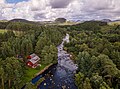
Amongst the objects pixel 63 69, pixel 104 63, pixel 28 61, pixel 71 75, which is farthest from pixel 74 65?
pixel 104 63

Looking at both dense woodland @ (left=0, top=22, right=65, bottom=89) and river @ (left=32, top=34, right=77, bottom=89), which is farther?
river @ (left=32, top=34, right=77, bottom=89)

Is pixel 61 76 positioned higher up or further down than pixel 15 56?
further down

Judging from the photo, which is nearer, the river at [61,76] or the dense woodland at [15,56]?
the dense woodland at [15,56]

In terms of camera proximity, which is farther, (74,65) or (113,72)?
(74,65)

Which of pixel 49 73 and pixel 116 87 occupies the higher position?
pixel 116 87

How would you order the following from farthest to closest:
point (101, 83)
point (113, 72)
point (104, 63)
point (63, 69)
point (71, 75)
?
point (63, 69) < point (71, 75) < point (104, 63) < point (113, 72) < point (101, 83)

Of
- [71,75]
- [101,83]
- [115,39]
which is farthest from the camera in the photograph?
[115,39]

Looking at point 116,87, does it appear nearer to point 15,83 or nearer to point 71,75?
point 71,75

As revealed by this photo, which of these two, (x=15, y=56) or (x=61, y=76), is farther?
(x=15, y=56)
